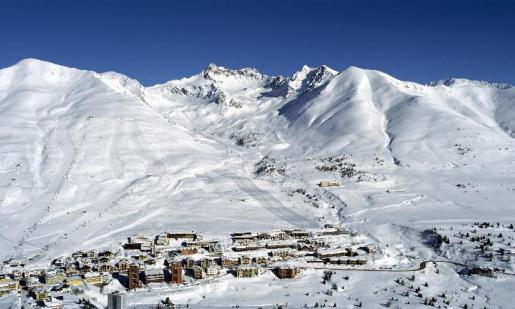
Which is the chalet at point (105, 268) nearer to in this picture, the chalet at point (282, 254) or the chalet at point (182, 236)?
the chalet at point (182, 236)

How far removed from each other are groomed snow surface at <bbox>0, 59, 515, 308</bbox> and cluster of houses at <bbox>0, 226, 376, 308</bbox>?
2.74 meters

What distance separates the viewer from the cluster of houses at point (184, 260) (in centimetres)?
5700

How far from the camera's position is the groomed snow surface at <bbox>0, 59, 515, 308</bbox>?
72.1 meters

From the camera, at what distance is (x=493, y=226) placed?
73875 mm

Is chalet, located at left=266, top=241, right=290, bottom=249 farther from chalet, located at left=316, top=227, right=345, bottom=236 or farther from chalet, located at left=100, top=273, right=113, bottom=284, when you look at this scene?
chalet, located at left=100, top=273, right=113, bottom=284

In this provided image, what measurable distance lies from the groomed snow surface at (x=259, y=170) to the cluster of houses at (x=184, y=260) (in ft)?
8.98

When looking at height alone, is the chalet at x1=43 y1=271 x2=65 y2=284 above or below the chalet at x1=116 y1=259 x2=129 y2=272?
below

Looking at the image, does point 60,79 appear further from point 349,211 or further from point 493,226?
point 493,226

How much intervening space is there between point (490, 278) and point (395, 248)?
1206 cm

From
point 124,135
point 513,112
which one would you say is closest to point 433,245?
point 124,135

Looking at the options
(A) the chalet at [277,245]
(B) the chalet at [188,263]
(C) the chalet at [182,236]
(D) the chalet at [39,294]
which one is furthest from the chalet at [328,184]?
(D) the chalet at [39,294]

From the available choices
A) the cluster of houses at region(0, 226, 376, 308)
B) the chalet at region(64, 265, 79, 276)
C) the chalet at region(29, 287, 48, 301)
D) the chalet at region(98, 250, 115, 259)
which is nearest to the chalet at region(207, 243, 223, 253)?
the cluster of houses at region(0, 226, 376, 308)

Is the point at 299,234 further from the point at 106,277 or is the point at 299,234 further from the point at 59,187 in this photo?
the point at 59,187

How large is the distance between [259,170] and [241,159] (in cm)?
1107
